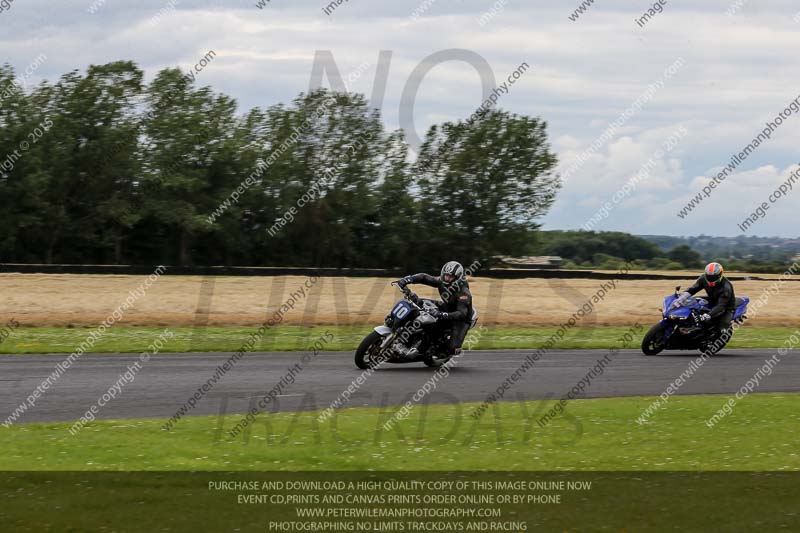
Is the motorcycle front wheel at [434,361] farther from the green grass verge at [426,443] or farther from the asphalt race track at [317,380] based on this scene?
the green grass verge at [426,443]

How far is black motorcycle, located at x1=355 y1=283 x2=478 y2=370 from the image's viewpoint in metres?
16.7

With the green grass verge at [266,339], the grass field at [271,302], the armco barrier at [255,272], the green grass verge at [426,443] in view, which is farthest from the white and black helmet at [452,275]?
the armco barrier at [255,272]

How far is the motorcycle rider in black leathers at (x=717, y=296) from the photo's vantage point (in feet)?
67.5

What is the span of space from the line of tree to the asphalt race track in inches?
1516

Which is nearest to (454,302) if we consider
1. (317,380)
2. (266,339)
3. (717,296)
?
(317,380)

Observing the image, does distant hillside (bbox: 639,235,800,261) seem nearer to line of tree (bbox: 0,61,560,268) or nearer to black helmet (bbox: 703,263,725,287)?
line of tree (bbox: 0,61,560,268)

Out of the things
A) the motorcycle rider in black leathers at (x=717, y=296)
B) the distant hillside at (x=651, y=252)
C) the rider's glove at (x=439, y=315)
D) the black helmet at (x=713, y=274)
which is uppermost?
the black helmet at (x=713, y=274)

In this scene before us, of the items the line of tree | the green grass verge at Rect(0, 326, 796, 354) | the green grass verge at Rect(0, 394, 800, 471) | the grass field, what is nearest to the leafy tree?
the line of tree

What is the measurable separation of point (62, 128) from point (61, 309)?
3290cm

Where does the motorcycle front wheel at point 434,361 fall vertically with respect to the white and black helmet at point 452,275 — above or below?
below

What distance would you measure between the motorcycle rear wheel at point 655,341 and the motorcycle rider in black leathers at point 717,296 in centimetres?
76

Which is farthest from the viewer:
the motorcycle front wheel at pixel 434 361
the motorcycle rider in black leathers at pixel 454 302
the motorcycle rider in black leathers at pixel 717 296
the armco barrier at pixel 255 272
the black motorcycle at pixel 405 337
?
the armco barrier at pixel 255 272
